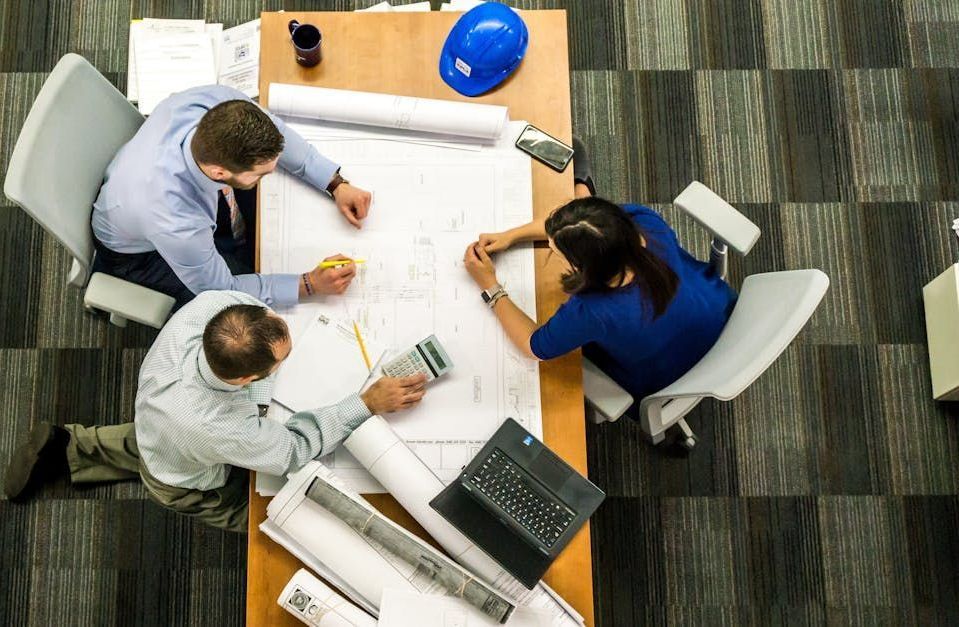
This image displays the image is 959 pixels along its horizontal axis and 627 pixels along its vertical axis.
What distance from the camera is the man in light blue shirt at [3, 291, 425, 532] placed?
1354mm

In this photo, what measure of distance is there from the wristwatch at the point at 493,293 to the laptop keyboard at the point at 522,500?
330 millimetres

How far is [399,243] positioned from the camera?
162 cm

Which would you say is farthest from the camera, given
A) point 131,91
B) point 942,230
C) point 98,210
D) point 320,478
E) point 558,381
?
point 942,230

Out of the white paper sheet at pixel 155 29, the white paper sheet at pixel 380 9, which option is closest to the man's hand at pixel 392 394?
the white paper sheet at pixel 380 9

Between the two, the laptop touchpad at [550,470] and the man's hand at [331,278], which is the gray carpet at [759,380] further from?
the man's hand at [331,278]

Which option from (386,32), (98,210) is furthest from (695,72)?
(98,210)

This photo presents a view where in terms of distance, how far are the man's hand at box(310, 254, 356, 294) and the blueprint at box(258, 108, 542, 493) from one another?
3 centimetres

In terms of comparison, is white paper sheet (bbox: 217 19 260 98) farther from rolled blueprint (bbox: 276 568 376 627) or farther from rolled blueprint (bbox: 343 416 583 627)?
rolled blueprint (bbox: 276 568 376 627)

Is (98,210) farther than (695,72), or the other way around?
(695,72)

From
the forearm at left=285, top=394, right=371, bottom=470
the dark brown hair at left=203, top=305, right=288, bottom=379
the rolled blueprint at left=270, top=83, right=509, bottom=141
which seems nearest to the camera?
the dark brown hair at left=203, top=305, right=288, bottom=379

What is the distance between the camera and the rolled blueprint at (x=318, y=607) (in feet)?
4.40

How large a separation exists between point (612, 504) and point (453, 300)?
3.40 ft

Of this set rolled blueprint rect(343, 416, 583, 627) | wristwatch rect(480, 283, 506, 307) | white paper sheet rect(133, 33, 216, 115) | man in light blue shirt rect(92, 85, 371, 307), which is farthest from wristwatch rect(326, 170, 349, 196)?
white paper sheet rect(133, 33, 216, 115)

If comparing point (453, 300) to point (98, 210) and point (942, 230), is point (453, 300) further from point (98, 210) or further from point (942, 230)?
point (942, 230)
